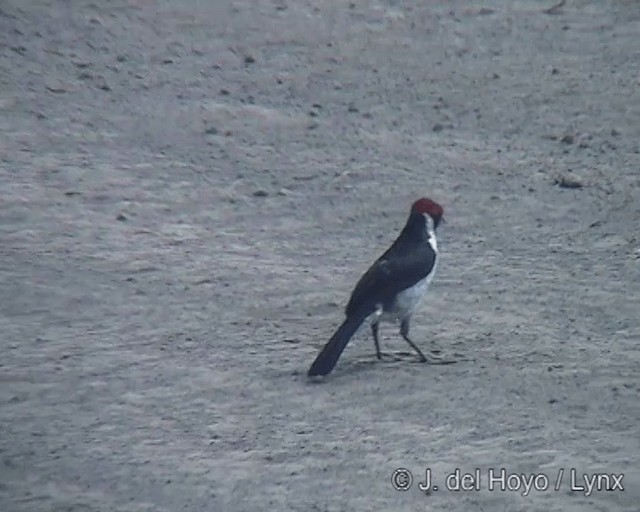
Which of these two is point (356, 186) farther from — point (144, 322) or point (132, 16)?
point (132, 16)

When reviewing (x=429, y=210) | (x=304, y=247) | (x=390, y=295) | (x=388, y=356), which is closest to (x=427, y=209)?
(x=429, y=210)

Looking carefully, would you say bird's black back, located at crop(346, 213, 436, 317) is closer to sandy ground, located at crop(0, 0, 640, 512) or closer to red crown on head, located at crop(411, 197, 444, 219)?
red crown on head, located at crop(411, 197, 444, 219)

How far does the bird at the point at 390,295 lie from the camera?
24.9 ft

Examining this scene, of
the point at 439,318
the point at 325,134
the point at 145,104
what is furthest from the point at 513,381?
the point at 145,104

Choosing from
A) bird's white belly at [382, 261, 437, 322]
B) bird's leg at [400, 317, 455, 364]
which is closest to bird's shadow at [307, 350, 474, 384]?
bird's leg at [400, 317, 455, 364]

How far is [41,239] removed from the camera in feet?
30.4

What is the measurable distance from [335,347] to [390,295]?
36cm

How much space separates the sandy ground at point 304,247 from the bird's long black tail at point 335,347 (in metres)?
0.08

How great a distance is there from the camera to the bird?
24.9ft

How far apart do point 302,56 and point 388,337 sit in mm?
4414

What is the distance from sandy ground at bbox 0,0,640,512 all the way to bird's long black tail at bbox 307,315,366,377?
0.08 m

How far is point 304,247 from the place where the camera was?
30.5 ft

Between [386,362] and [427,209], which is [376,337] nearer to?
[386,362]

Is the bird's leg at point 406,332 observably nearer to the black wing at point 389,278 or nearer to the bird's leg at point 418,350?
the bird's leg at point 418,350
